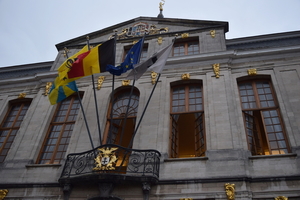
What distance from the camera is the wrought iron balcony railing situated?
9.20m

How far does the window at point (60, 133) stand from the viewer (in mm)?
11855

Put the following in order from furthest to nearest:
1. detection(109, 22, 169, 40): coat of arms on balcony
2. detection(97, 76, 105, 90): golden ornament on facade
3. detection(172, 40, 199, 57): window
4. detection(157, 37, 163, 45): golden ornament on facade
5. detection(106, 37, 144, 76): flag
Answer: detection(109, 22, 169, 40): coat of arms on balcony
detection(157, 37, 163, 45): golden ornament on facade
detection(172, 40, 199, 57): window
detection(97, 76, 105, 90): golden ornament on facade
detection(106, 37, 144, 76): flag

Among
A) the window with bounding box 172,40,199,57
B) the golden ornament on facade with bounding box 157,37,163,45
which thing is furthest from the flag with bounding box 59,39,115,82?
the window with bounding box 172,40,199,57

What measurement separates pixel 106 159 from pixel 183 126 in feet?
18.5

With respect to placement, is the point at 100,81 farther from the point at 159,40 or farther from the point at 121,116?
the point at 159,40

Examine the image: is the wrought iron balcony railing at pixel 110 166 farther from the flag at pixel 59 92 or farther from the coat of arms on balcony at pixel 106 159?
the flag at pixel 59 92

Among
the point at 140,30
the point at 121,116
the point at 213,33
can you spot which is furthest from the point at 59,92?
the point at 213,33

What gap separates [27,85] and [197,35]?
10.5 m

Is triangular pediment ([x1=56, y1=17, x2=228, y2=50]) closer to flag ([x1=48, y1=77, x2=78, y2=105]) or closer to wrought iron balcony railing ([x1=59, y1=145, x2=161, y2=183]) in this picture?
flag ([x1=48, y1=77, x2=78, y2=105])

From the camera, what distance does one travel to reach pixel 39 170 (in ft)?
36.1

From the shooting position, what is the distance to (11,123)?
1423 centimetres

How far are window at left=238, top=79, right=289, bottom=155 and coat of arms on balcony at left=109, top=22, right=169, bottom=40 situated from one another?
6.38 m

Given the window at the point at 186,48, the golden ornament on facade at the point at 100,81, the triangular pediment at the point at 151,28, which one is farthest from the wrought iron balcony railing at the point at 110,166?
the triangular pediment at the point at 151,28

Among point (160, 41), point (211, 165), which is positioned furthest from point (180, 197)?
point (160, 41)
